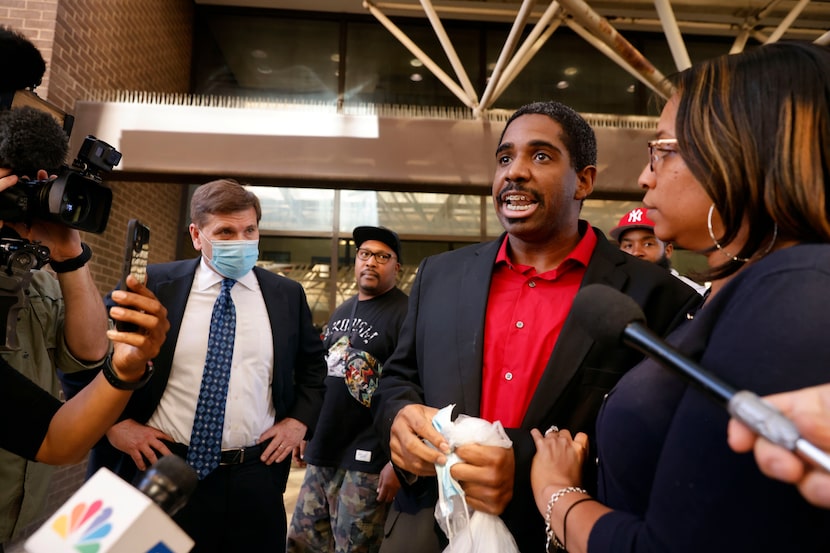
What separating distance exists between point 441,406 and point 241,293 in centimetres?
122

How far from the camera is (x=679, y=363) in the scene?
603 millimetres

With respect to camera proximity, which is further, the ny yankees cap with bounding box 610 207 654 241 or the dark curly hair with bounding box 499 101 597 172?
the ny yankees cap with bounding box 610 207 654 241

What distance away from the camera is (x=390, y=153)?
468 centimetres

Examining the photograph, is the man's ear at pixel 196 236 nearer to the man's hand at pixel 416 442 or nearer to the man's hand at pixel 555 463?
the man's hand at pixel 416 442

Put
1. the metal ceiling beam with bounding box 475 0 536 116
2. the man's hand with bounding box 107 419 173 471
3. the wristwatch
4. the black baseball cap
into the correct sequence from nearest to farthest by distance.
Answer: the wristwatch
the man's hand with bounding box 107 419 173 471
the metal ceiling beam with bounding box 475 0 536 116
the black baseball cap

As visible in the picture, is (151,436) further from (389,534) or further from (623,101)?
(623,101)

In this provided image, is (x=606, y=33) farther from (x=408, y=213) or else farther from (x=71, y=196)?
(x=408, y=213)

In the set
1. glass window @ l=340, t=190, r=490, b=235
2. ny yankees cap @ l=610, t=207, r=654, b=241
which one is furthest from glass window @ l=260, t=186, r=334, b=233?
ny yankees cap @ l=610, t=207, r=654, b=241

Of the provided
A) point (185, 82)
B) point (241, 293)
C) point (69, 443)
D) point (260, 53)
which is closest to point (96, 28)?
point (185, 82)

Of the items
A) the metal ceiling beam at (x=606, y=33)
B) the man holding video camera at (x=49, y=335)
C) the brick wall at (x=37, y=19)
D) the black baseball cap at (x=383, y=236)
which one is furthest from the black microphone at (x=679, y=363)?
the brick wall at (x=37, y=19)

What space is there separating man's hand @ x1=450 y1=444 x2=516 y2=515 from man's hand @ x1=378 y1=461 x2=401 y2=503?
1.65 meters

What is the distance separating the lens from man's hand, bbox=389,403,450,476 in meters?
1.20

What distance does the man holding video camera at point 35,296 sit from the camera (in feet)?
4.11

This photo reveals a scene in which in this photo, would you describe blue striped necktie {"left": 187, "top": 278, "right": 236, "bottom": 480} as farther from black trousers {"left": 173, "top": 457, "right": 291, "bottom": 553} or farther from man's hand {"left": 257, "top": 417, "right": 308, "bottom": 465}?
man's hand {"left": 257, "top": 417, "right": 308, "bottom": 465}
